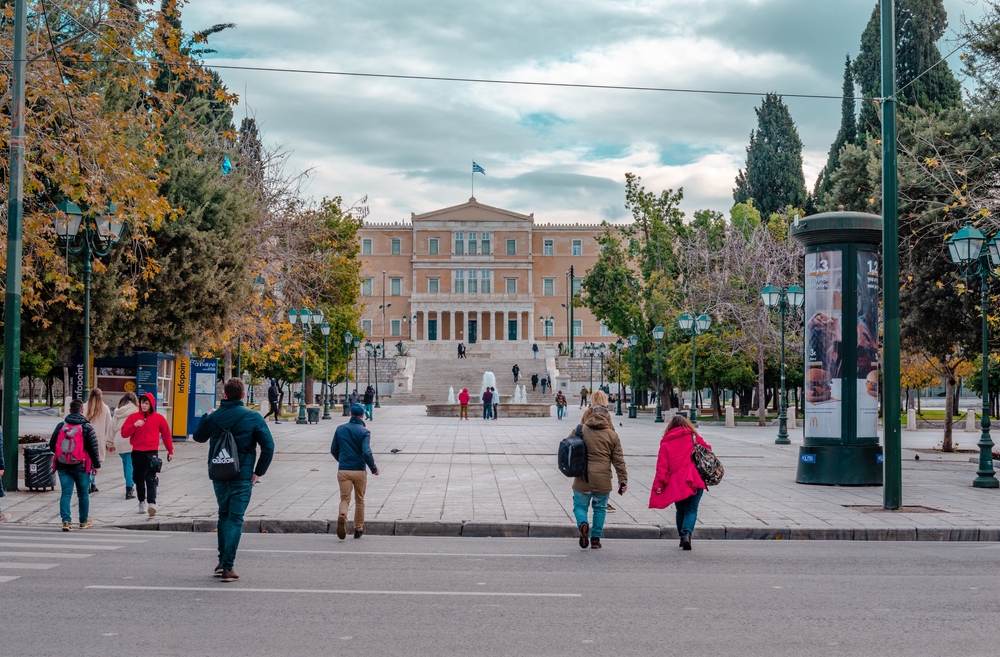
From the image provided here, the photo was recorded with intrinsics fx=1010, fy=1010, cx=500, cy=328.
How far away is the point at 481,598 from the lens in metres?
7.64

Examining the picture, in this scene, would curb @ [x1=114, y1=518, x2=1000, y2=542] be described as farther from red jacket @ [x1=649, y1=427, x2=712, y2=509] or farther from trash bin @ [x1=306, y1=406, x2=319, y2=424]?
trash bin @ [x1=306, y1=406, x2=319, y2=424]

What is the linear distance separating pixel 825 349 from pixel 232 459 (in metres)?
11.4

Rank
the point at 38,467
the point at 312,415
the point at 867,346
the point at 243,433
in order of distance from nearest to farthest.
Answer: the point at 243,433 → the point at 38,467 → the point at 867,346 → the point at 312,415

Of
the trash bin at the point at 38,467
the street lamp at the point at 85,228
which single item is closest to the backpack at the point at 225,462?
the trash bin at the point at 38,467

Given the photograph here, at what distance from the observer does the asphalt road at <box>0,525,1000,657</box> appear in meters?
6.17

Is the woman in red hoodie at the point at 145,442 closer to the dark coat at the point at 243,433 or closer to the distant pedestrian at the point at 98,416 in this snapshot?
the distant pedestrian at the point at 98,416

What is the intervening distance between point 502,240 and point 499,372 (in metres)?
35.6

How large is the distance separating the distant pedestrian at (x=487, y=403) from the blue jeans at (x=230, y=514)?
35.5 meters

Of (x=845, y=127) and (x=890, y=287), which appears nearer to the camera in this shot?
(x=890, y=287)

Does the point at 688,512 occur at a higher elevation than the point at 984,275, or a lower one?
lower

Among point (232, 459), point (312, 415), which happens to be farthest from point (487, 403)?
point (232, 459)

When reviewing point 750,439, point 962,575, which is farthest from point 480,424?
point 962,575

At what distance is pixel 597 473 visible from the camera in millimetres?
10586

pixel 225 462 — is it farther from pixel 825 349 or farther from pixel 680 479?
pixel 825 349
